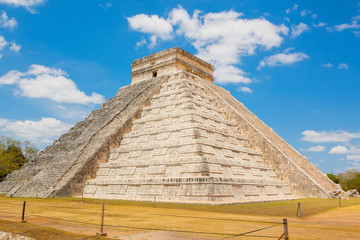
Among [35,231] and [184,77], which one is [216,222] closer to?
[35,231]

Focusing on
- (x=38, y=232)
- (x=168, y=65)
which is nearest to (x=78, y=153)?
(x=168, y=65)

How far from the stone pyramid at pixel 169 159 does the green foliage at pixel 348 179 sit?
18826 millimetres

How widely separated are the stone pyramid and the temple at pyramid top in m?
1.93

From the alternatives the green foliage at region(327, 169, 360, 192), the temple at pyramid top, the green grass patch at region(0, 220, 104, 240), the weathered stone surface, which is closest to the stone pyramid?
the weathered stone surface

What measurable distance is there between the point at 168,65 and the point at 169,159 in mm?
10711

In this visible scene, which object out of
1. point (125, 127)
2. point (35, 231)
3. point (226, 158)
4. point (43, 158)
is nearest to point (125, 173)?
point (125, 127)

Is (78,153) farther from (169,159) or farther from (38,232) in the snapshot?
(38,232)

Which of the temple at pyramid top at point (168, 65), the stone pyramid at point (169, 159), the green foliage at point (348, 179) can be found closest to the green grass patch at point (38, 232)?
the stone pyramid at point (169, 159)

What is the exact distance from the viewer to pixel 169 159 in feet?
40.4

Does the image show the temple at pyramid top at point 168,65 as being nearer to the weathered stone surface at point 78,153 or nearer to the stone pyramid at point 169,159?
the weathered stone surface at point 78,153

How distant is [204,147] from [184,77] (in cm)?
829

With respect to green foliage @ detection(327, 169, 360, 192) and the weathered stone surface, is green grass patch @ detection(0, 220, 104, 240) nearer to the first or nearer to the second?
the weathered stone surface

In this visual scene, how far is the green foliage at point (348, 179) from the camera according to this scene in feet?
108

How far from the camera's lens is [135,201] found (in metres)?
11.2
